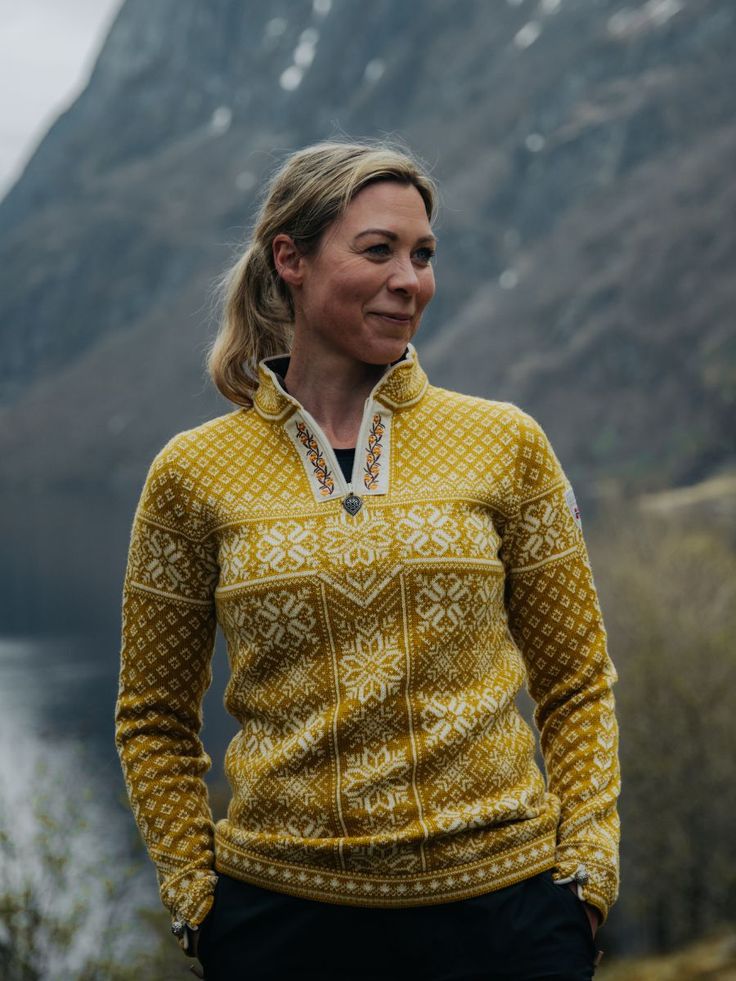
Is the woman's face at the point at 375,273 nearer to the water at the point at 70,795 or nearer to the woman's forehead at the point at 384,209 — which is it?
the woman's forehead at the point at 384,209

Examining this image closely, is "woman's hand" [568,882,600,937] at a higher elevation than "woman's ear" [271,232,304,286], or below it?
below

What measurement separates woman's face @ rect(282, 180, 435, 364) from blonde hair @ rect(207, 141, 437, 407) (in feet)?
0.12

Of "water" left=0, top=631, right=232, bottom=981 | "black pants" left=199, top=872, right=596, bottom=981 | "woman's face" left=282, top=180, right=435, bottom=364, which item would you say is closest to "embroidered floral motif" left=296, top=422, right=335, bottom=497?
"woman's face" left=282, top=180, right=435, bottom=364

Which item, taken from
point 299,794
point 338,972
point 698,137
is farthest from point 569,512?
point 698,137

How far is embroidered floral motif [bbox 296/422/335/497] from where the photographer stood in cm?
263

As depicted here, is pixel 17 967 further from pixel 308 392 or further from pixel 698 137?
pixel 698 137

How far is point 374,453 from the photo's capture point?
2.66 metres

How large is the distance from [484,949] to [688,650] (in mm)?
23692

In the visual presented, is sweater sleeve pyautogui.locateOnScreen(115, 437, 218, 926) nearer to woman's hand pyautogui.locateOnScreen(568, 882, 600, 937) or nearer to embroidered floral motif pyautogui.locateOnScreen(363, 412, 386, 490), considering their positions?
embroidered floral motif pyautogui.locateOnScreen(363, 412, 386, 490)

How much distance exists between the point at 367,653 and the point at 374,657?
0.06ft

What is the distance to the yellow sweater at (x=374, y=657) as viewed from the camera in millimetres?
2457

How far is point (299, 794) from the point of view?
250 cm

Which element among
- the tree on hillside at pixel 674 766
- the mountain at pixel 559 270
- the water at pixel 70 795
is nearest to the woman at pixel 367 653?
the water at pixel 70 795

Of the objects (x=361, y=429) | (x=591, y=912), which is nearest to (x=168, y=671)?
(x=361, y=429)
